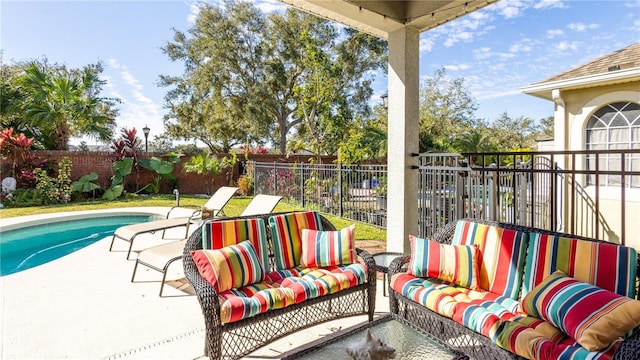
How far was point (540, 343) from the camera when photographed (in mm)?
1887

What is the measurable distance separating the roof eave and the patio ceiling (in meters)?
4.54

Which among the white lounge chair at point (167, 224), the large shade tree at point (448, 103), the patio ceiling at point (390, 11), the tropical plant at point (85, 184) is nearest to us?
the patio ceiling at point (390, 11)

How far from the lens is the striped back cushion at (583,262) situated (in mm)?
2186

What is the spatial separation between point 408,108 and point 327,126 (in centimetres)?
727

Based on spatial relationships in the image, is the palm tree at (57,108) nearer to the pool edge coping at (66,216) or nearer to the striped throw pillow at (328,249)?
the pool edge coping at (66,216)

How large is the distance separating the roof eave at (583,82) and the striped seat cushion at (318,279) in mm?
6979

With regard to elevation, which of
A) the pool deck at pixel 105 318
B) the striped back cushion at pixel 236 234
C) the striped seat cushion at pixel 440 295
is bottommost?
the pool deck at pixel 105 318

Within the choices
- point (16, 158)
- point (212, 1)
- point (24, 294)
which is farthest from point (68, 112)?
point (24, 294)

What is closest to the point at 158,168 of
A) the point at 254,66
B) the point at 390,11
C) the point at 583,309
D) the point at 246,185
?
the point at 246,185

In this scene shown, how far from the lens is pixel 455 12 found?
4.24m

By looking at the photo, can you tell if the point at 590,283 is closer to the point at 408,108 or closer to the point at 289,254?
the point at 289,254

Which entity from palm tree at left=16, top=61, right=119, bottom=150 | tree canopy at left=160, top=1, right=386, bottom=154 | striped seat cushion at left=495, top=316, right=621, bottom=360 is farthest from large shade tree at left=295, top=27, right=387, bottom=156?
striped seat cushion at left=495, top=316, right=621, bottom=360

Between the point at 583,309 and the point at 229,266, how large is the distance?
241 cm

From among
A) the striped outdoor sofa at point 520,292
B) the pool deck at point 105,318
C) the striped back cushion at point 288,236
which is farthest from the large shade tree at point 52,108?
the striped outdoor sofa at point 520,292
